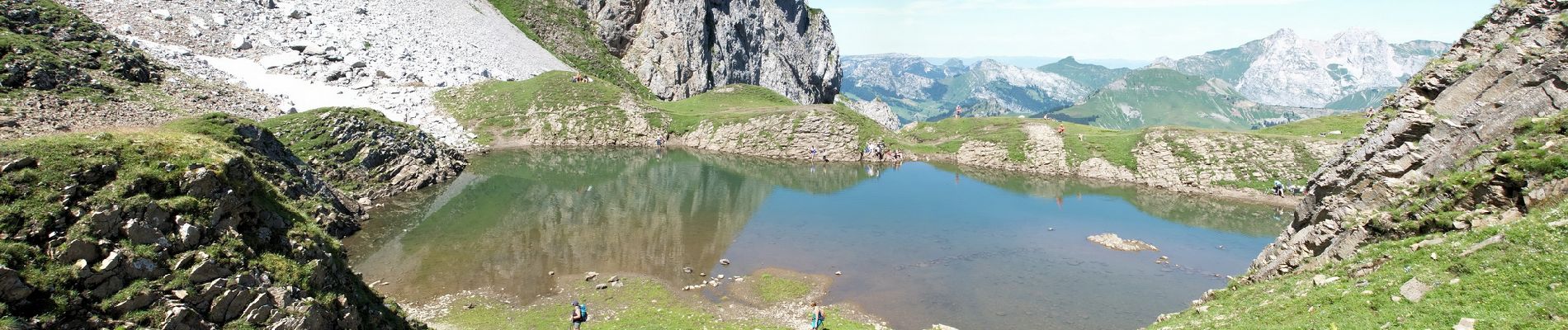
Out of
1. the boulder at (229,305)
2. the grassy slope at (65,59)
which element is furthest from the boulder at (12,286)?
the grassy slope at (65,59)

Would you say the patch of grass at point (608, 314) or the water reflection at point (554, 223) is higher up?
the patch of grass at point (608, 314)

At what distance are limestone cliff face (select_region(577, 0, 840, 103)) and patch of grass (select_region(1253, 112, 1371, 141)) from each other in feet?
308

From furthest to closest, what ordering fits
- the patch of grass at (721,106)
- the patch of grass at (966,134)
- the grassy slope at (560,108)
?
1. the patch of grass at (721,106)
2. the patch of grass at (966,134)
3. the grassy slope at (560,108)

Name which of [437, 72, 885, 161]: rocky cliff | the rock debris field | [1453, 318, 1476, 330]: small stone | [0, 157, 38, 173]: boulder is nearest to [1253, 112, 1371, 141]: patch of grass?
[437, 72, 885, 161]: rocky cliff

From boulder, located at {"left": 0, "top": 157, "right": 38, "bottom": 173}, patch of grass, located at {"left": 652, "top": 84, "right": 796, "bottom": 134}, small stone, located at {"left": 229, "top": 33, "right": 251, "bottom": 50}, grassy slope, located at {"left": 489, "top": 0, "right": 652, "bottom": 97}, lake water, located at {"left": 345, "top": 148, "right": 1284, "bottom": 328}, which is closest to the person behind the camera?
boulder, located at {"left": 0, "top": 157, "right": 38, "bottom": 173}

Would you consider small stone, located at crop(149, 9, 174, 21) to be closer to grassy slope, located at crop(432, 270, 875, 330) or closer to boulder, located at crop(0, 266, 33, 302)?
grassy slope, located at crop(432, 270, 875, 330)

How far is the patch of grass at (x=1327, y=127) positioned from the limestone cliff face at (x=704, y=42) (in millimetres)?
94009

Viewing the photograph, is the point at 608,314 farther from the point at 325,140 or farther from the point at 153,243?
the point at 325,140

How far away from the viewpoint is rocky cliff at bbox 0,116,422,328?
A: 13258 mm

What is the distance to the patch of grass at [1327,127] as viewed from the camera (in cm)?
7731

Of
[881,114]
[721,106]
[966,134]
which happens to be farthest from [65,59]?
[881,114]

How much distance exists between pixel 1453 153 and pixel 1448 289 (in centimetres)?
953

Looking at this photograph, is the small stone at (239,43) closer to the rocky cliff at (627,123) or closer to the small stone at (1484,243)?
the rocky cliff at (627,123)

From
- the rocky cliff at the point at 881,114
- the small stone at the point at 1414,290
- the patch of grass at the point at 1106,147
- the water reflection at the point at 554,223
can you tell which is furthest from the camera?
the rocky cliff at the point at 881,114
